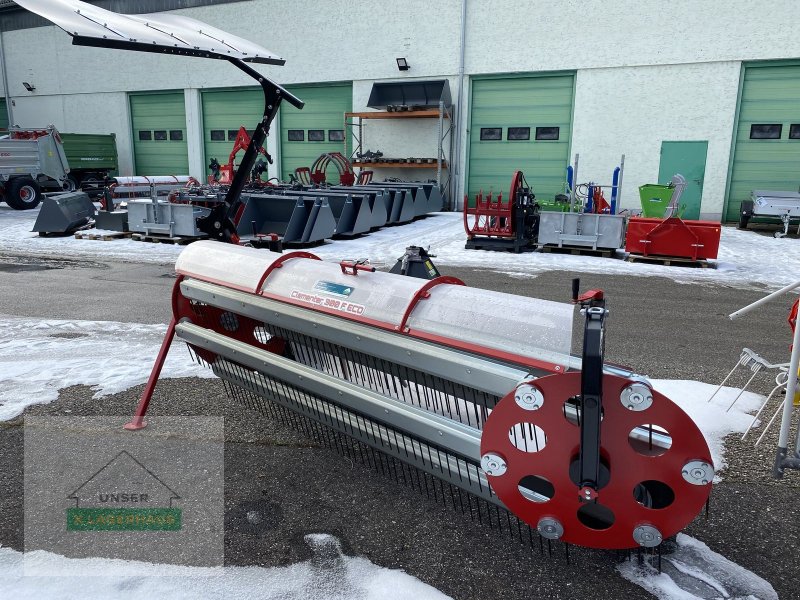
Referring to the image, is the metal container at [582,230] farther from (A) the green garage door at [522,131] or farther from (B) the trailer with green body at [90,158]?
(B) the trailer with green body at [90,158]

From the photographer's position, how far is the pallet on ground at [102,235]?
11047 mm

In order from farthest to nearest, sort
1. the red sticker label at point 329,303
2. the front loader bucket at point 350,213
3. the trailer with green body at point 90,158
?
the trailer with green body at point 90,158 → the front loader bucket at point 350,213 → the red sticker label at point 329,303

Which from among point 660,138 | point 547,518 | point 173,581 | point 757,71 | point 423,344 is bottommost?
point 173,581

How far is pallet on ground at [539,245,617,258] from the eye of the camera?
961 cm

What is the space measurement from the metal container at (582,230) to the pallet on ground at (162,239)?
6.45 metres

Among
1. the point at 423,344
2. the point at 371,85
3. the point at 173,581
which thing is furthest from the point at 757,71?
the point at 173,581

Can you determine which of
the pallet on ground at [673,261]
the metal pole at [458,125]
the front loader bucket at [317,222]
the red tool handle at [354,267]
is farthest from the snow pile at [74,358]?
the metal pole at [458,125]

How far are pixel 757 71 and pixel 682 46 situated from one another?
6.27 feet

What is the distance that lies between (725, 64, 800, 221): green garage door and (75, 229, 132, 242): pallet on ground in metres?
14.7

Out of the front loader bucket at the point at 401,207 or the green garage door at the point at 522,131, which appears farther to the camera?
the green garage door at the point at 522,131

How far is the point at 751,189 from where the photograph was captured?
14.5 meters

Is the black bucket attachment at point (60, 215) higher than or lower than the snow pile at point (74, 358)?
higher

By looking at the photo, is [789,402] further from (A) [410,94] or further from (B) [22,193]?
(B) [22,193]

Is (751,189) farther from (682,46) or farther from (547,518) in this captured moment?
(547,518)
